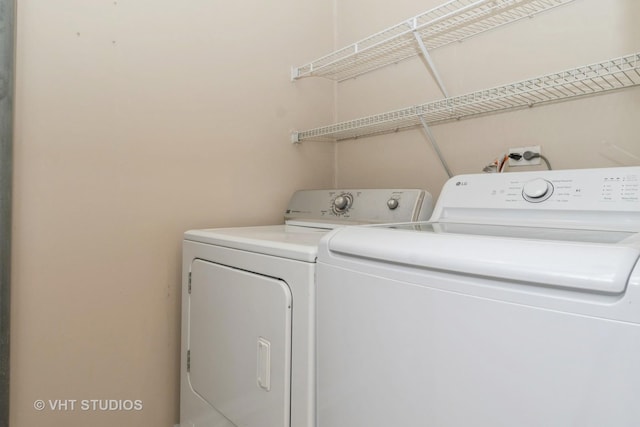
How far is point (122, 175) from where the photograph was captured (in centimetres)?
147

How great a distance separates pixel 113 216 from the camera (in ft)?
4.77

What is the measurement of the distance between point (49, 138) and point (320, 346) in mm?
1217

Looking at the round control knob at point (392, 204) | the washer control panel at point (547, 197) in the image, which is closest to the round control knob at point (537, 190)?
the washer control panel at point (547, 197)

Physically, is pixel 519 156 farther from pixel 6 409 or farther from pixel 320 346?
pixel 6 409

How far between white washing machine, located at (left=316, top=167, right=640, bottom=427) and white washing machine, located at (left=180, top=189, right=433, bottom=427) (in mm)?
72

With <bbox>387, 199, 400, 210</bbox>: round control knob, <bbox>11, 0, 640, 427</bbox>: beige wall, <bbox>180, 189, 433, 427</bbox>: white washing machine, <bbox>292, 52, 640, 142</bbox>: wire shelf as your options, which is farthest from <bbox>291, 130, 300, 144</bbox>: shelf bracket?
<bbox>387, 199, 400, 210</bbox>: round control knob

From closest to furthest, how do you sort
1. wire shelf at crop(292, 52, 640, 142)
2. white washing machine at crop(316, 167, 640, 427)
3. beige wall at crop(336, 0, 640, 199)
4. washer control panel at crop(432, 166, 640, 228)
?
1. white washing machine at crop(316, 167, 640, 427)
2. washer control panel at crop(432, 166, 640, 228)
3. wire shelf at crop(292, 52, 640, 142)
4. beige wall at crop(336, 0, 640, 199)

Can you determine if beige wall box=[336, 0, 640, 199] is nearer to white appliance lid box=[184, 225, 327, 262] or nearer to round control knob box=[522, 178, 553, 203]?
round control knob box=[522, 178, 553, 203]

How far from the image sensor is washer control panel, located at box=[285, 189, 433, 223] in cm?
140

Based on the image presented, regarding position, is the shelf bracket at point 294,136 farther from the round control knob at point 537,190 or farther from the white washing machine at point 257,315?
the round control knob at point 537,190

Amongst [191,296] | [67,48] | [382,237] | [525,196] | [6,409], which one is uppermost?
[67,48]

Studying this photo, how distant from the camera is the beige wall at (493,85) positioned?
125 centimetres

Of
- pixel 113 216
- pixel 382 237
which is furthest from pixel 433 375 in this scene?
pixel 113 216

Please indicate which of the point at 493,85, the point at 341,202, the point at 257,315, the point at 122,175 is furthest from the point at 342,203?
the point at 122,175
